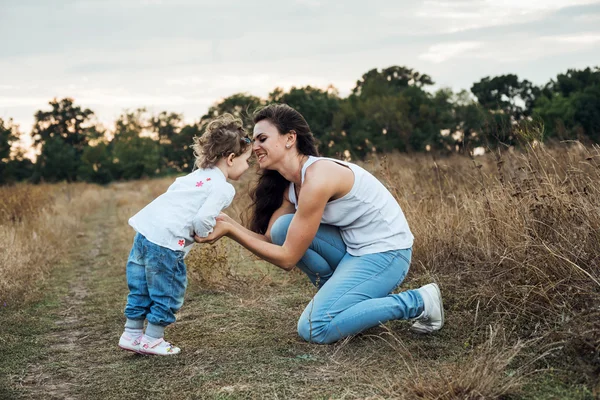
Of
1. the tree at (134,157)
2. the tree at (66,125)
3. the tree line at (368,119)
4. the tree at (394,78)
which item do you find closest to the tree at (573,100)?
the tree line at (368,119)

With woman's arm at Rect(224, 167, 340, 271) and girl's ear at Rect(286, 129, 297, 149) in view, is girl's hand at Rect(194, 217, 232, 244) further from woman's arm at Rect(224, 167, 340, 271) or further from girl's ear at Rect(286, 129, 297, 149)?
girl's ear at Rect(286, 129, 297, 149)

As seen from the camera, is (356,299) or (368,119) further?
(368,119)

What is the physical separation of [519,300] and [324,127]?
3979cm

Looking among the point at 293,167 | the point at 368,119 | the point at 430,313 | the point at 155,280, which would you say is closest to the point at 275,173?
the point at 293,167

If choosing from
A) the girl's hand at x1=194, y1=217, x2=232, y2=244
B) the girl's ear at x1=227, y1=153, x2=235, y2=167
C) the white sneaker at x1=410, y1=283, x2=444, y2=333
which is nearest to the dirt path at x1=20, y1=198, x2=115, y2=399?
the girl's hand at x1=194, y1=217, x2=232, y2=244

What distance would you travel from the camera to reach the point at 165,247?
329 centimetres

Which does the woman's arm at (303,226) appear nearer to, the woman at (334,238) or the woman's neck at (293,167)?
the woman at (334,238)

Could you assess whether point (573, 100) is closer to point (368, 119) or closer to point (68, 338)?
point (368, 119)

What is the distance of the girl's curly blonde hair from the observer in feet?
11.5

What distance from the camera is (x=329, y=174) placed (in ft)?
11.0

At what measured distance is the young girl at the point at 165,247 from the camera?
3285mm

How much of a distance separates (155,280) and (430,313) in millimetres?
1541

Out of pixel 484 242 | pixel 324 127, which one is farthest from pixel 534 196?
pixel 324 127

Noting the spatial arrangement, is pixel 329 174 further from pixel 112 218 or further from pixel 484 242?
pixel 112 218
